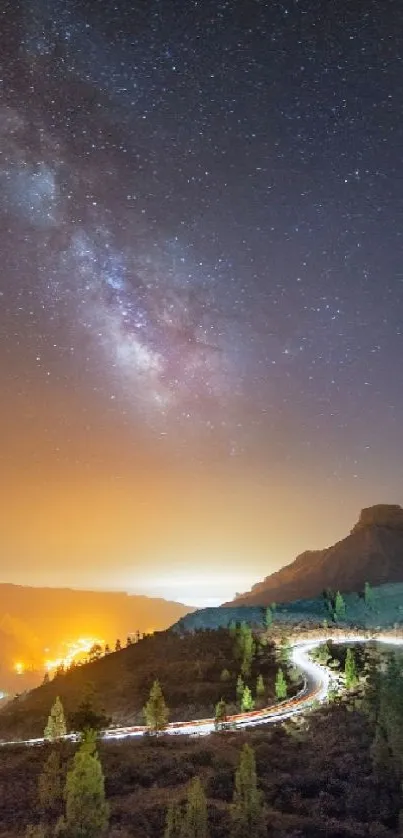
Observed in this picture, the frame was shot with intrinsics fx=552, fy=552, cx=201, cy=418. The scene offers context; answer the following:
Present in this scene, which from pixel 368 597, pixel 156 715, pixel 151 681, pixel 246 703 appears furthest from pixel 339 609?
pixel 156 715

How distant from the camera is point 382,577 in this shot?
18438 centimetres

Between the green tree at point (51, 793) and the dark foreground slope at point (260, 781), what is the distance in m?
0.62

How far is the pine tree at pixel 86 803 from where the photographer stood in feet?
86.2

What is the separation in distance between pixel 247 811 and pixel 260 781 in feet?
33.6

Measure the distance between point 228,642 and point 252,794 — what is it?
230ft

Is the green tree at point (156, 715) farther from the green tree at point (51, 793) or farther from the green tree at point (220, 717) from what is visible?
the green tree at point (51, 793)

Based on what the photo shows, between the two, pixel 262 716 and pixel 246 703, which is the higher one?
pixel 246 703

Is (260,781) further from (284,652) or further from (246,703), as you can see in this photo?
(284,652)

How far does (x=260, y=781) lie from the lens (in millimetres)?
35031

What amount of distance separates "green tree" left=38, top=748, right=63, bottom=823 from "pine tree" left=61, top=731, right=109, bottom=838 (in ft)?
12.2

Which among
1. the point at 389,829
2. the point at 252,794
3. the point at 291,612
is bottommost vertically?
the point at 389,829

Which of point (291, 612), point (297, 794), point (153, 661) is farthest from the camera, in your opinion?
point (291, 612)

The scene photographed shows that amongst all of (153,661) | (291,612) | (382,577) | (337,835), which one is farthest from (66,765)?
(382,577)

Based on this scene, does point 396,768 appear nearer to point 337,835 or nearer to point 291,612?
point 337,835
